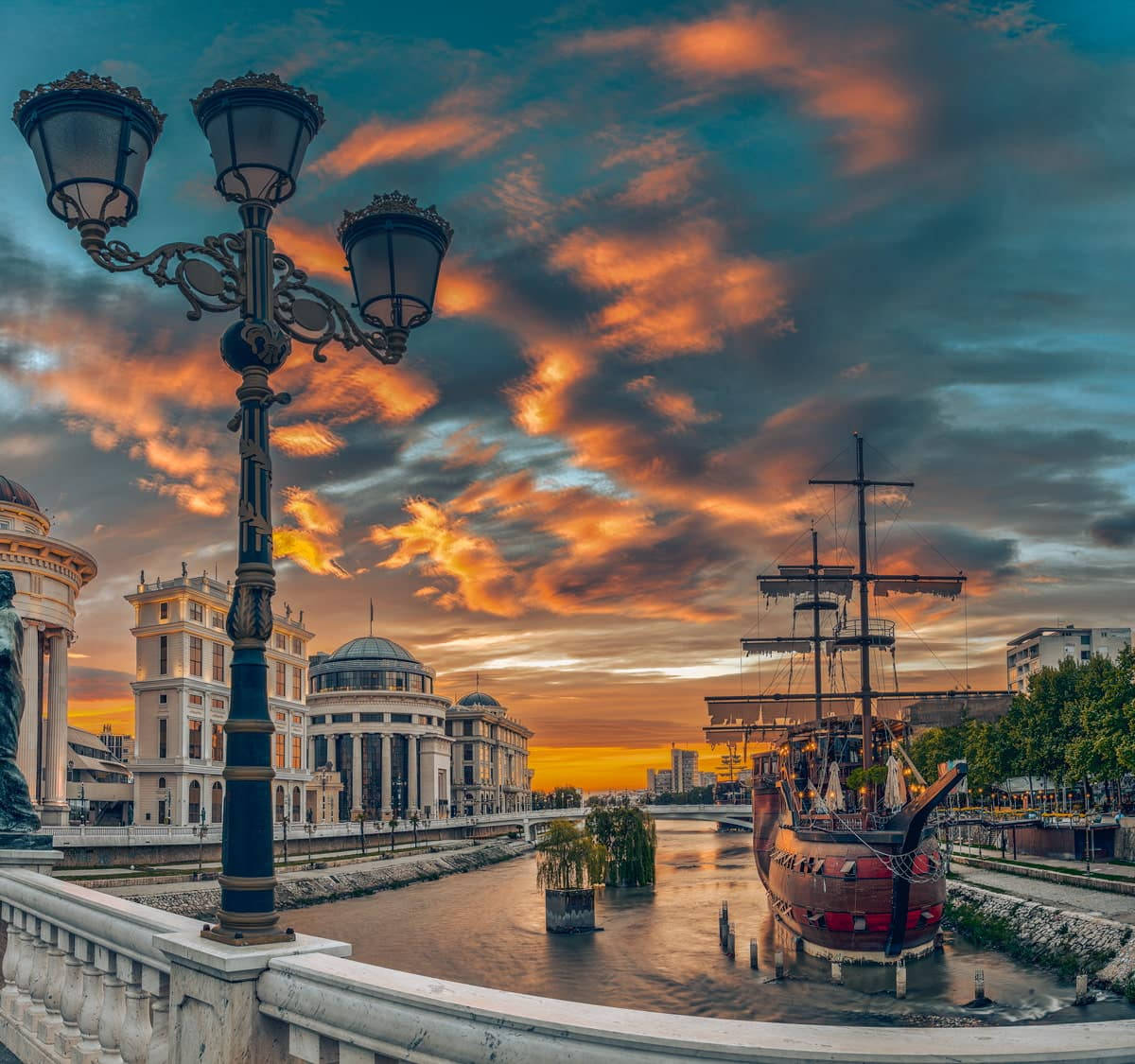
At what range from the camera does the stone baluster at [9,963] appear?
10.4m

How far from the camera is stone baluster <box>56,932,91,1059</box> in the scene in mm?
8602

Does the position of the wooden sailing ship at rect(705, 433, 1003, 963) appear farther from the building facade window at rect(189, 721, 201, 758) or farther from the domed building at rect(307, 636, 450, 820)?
the domed building at rect(307, 636, 450, 820)

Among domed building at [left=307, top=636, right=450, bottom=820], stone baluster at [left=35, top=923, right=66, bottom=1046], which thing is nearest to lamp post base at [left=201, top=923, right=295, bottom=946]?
stone baluster at [left=35, top=923, right=66, bottom=1046]

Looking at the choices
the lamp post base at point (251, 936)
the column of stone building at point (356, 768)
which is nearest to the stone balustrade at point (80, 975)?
the lamp post base at point (251, 936)

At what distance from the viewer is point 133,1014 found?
25.0 ft

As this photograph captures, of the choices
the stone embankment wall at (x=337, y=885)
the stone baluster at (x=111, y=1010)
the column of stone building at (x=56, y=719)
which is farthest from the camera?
the column of stone building at (x=56, y=719)

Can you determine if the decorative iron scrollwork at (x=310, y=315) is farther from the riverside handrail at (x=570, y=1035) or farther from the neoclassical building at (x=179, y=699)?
the neoclassical building at (x=179, y=699)

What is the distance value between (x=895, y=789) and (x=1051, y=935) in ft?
36.0

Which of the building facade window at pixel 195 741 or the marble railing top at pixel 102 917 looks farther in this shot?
the building facade window at pixel 195 741

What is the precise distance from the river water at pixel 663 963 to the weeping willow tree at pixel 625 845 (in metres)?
2.46

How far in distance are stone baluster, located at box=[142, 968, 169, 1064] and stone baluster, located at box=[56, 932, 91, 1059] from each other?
1.43 m

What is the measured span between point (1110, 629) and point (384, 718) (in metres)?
114

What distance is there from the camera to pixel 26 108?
313 inches

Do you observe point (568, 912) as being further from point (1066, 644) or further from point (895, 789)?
point (1066, 644)
